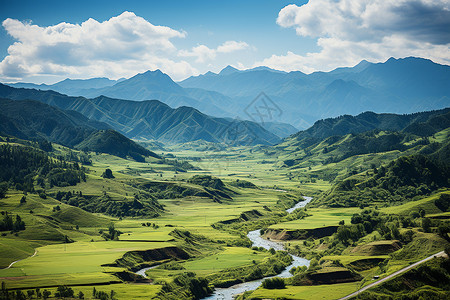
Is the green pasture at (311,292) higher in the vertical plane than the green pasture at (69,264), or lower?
lower

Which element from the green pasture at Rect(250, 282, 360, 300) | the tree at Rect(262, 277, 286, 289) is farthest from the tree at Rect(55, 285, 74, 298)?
the tree at Rect(262, 277, 286, 289)

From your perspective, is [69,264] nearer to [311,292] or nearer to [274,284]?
[274,284]

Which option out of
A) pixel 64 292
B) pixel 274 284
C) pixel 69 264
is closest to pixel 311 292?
pixel 274 284

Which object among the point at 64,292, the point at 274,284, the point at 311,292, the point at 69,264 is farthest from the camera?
the point at 69,264

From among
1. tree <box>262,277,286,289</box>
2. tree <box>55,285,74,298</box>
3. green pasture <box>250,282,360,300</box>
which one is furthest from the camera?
tree <box>262,277,286,289</box>

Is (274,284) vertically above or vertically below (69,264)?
below

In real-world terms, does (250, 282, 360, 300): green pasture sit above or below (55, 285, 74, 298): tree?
below

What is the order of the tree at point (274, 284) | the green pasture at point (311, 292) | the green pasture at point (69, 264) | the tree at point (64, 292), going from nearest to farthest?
the tree at point (64, 292)
the green pasture at point (311, 292)
the green pasture at point (69, 264)
the tree at point (274, 284)

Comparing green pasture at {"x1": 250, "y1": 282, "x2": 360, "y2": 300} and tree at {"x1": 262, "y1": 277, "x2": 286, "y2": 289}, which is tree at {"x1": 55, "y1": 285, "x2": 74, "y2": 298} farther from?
tree at {"x1": 262, "y1": 277, "x2": 286, "y2": 289}

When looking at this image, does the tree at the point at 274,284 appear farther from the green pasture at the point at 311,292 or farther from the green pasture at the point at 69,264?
the green pasture at the point at 69,264

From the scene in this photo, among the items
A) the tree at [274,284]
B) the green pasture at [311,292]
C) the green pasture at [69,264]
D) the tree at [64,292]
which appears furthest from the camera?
the tree at [274,284]

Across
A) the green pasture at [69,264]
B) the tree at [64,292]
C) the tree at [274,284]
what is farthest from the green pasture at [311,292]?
the tree at [64,292]
